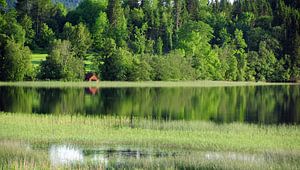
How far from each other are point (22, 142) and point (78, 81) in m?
89.5

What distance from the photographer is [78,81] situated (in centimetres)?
11725

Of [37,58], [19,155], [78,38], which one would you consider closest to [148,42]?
[78,38]

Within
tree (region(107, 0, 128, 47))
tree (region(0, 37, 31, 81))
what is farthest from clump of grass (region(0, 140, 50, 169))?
tree (region(107, 0, 128, 47))

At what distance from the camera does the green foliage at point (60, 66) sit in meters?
114

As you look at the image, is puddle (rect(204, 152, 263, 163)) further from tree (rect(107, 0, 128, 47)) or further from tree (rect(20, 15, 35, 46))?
tree (rect(20, 15, 35, 46))

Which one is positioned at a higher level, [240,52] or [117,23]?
[117,23]

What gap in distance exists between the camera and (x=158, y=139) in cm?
3152

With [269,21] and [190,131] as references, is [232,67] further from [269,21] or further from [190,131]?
[190,131]

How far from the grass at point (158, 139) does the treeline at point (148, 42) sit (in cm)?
7272

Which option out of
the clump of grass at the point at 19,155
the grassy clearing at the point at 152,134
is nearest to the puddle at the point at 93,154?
the clump of grass at the point at 19,155

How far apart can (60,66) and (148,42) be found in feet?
170

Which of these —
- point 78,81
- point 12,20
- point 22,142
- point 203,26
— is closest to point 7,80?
point 78,81

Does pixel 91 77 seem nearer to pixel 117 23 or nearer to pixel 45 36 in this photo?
pixel 45 36

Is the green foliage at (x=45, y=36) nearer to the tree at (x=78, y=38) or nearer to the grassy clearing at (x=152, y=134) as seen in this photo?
the tree at (x=78, y=38)
